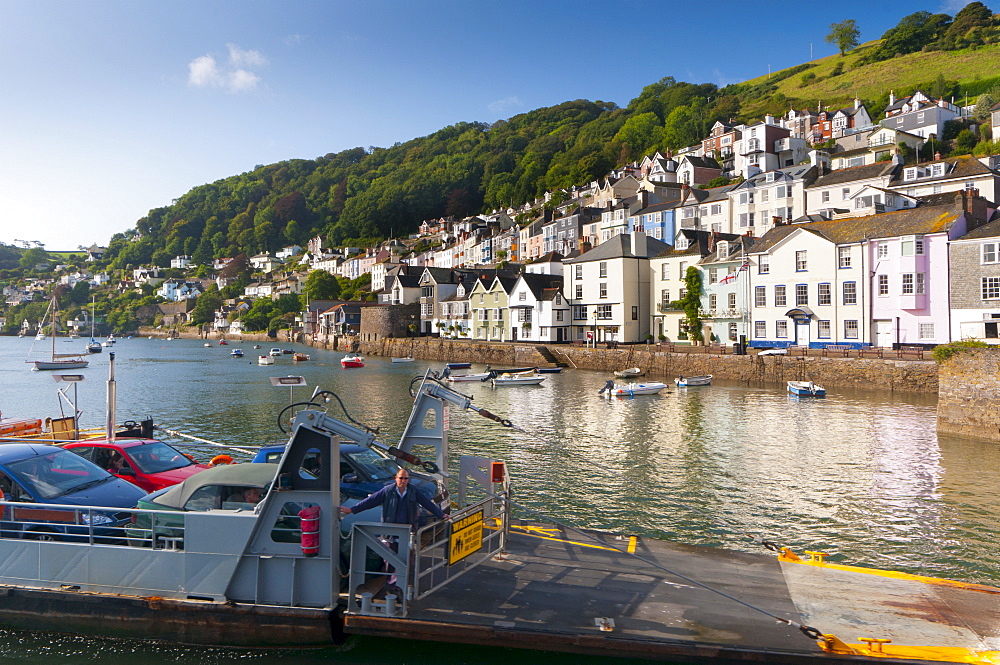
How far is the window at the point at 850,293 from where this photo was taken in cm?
5322

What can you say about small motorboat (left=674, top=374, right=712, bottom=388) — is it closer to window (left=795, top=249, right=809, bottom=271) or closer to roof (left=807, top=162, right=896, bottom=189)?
window (left=795, top=249, right=809, bottom=271)

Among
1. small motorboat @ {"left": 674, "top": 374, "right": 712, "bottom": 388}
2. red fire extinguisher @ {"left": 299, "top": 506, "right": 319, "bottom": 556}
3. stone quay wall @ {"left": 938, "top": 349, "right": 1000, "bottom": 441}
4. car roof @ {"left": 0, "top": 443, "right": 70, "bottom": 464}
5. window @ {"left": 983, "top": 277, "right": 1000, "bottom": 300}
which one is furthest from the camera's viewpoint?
small motorboat @ {"left": 674, "top": 374, "right": 712, "bottom": 388}

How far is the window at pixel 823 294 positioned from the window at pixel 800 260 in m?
2.22

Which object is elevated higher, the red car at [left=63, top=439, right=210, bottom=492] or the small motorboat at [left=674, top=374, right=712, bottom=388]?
the red car at [left=63, top=439, right=210, bottom=492]

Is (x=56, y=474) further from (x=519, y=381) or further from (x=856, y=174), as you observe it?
(x=856, y=174)

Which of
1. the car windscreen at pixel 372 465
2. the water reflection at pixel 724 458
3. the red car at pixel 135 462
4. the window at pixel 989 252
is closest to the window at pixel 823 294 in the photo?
the window at pixel 989 252

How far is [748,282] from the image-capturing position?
6166 cm

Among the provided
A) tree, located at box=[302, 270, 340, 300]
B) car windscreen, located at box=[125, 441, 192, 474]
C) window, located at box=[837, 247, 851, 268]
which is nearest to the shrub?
window, located at box=[837, 247, 851, 268]

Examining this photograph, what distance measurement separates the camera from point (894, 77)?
147750 mm

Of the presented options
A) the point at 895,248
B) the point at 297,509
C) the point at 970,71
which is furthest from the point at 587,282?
the point at 970,71

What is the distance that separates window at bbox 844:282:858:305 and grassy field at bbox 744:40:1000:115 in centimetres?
9170

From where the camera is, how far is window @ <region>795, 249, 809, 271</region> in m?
56.8

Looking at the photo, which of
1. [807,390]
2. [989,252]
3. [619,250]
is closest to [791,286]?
[989,252]

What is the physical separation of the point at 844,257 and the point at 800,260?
12.8ft
